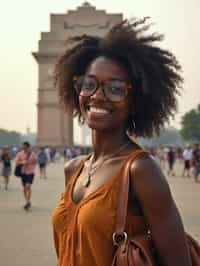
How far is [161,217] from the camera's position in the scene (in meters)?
2.10

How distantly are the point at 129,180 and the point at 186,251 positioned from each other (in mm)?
327

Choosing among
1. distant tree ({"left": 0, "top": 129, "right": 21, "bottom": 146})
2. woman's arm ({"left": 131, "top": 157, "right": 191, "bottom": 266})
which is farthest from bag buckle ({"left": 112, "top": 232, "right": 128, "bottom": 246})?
distant tree ({"left": 0, "top": 129, "right": 21, "bottom": 146})

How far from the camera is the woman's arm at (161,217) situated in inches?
82.4

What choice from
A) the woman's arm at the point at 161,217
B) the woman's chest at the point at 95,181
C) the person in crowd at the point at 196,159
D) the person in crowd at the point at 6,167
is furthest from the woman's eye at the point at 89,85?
the person in crowd at the point at 196,159

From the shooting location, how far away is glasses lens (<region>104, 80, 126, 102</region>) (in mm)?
2359

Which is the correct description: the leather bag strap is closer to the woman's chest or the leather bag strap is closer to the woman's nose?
the woman's chest

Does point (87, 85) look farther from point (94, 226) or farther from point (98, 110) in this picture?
point (94, 226)

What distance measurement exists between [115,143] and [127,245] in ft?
1.81

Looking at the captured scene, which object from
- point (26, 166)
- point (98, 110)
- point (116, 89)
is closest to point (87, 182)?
point (98, 110)

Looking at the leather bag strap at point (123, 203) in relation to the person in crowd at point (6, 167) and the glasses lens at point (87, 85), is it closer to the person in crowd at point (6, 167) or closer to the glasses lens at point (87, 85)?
the glasses lens at point (87, 85)

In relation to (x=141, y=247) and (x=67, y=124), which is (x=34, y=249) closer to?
(x=141, y=247)

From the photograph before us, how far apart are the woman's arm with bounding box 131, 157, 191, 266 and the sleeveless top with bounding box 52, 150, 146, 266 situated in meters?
0.07

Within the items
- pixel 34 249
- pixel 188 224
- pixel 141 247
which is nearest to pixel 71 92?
pixel 141 247

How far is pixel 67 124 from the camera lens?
53219 millimetres
